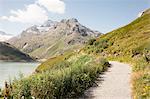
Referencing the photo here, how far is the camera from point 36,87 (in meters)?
15.1

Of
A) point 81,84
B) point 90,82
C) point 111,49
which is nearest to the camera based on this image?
point 81,84

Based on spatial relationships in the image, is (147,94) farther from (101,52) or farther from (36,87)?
(101,52)

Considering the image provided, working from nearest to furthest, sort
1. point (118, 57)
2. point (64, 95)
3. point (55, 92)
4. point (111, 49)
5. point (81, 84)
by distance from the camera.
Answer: point (55, 92), point (64, 95), point (81, 84), point (118, 57), point (111, 49)

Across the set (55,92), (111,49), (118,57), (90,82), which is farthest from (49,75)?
(111,49)

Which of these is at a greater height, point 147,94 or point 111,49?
point 111,49

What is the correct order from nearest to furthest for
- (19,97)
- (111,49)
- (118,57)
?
(19,97), (118,57), (111,49)

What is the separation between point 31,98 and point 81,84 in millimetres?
6664

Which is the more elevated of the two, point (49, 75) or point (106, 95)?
point (49, 75)

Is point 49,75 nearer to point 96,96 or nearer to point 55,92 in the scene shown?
point 55,92

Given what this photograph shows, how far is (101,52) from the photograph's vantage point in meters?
68.4

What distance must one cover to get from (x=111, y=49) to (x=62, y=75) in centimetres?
4941

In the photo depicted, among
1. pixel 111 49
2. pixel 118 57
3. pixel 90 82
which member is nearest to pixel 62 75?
pixel 90 82

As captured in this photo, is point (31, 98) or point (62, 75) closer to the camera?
point (31, 98)

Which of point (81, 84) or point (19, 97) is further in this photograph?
point (81, 84)
